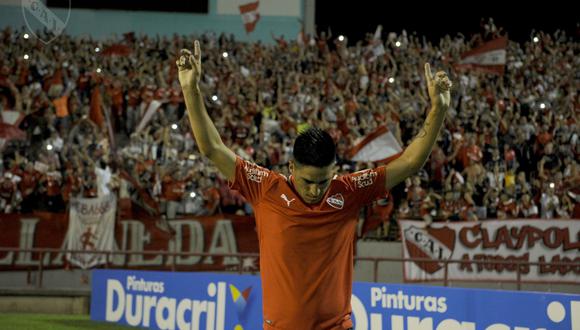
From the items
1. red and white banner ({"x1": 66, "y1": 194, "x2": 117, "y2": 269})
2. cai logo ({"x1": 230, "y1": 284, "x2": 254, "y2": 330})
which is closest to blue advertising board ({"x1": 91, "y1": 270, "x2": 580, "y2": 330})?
cai logo ({"x1": 230, "y1": 284, "x2": 254, "y2": 330})

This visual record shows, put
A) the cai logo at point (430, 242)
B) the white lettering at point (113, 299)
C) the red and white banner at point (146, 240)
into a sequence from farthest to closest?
the red and white banner at point (146, 240) → the cai logo at point (430, 242) → the white lettering at point (113, 299)

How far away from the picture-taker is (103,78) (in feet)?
79.3

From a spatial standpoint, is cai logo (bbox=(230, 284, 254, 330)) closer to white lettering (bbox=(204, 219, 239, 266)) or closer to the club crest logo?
white lettering (bbox=(204, 219, 239, 266))

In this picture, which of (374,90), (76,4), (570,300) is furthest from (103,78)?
(570,300)

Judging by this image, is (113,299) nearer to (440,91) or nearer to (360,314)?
(360,314)

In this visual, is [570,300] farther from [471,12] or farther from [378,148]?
[471,12]

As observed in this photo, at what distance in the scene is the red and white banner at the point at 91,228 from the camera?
709 inches

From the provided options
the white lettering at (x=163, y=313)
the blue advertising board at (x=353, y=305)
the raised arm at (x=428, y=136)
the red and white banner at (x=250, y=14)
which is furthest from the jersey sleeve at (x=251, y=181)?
the red and white banner at (x=250, y=14)

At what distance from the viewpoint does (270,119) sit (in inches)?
891

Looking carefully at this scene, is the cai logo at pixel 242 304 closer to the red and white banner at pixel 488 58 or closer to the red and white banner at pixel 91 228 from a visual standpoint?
the red and white banner at pixel 91 228

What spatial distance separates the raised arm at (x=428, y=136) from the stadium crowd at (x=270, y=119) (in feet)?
46.0

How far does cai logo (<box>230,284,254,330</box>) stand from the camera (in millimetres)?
12344

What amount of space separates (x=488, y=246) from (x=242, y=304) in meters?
6.78

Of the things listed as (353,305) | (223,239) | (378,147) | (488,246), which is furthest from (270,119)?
(353,305)
